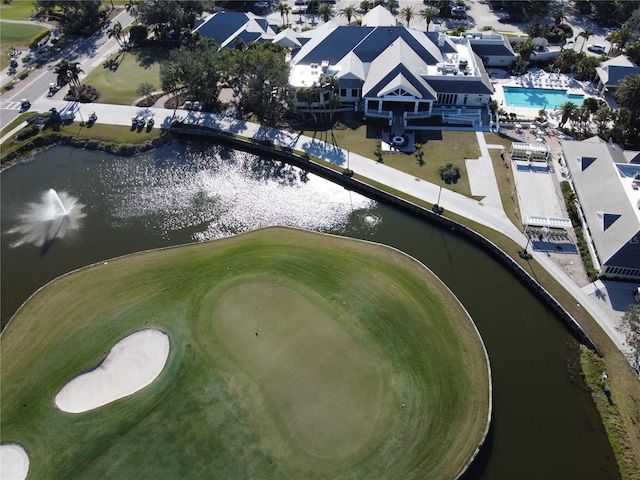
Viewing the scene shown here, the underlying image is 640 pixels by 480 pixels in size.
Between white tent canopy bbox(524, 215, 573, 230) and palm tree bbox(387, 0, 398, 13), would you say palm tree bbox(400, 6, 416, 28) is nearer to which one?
palm tree bbox(387, 0, 398, 13)

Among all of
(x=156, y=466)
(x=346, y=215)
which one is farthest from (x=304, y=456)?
(x=346, y=215)

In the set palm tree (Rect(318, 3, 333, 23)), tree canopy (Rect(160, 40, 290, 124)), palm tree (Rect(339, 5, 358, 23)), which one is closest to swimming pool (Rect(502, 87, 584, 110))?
palm tree (Rect(339, 5, 358, 23))

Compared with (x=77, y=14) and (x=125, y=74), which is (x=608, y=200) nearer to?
(x=125, y=74)

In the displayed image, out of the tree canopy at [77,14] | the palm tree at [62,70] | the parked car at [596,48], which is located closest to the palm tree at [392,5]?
the parked car at [596,48]

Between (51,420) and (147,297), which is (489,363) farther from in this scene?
(51,420)

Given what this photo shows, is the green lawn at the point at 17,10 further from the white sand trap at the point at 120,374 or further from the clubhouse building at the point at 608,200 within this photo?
the clubhouse building at the point at 608,200

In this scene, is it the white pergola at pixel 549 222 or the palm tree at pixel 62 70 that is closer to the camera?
the white pergola at pixel 549 222
